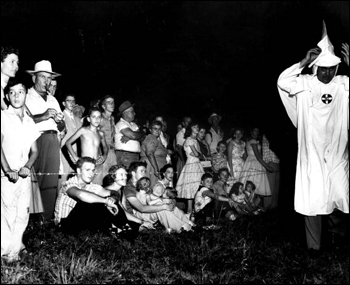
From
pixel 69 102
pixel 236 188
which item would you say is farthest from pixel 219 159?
pixel 69 102

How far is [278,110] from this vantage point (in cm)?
1717

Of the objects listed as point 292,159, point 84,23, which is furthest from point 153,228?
point 84,23

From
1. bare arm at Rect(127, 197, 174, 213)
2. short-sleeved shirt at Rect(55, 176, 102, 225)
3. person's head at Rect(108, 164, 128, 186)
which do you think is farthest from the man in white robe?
short-sleeved shirt at Rect(55, 176, 102, 225)

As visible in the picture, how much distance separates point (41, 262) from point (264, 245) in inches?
109

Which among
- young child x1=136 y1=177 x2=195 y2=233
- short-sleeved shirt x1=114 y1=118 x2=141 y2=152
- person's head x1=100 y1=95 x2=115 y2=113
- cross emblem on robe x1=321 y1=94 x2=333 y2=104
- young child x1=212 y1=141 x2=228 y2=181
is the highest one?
person's head x1=100 y1=95 x2=115 y2=113

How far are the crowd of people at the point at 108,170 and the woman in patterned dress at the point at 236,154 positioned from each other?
0.02m

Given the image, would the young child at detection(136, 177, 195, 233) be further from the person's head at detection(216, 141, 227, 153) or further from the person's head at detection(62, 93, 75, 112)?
the person's head at detection(216, 141, 227, 153)

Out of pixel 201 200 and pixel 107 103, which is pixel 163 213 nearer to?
pixel 201 200

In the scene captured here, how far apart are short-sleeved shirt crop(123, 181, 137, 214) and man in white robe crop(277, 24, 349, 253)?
256 cm

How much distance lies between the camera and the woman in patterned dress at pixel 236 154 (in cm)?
1248

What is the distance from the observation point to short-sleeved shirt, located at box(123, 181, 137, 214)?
9.21 meters

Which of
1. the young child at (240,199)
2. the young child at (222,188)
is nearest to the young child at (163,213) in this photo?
the young child at (222,188)

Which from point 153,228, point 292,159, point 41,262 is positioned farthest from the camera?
point 292,159

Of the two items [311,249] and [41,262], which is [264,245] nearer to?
[311,249]
